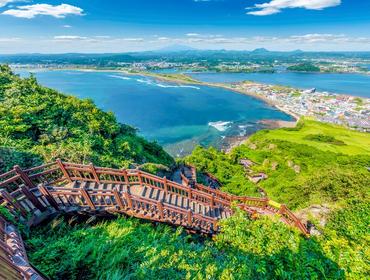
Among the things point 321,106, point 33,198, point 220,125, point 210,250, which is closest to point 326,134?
point 220,125

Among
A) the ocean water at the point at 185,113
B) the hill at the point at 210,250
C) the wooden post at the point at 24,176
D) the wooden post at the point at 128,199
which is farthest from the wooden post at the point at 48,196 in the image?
the ocean water at the point at 185,113

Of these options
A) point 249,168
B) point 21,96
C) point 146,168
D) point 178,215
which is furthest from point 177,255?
point 249,168

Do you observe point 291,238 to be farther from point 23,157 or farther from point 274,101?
point 274,101

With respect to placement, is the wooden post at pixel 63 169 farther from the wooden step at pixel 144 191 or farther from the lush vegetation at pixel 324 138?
the lush vegetation at pixel 324 138

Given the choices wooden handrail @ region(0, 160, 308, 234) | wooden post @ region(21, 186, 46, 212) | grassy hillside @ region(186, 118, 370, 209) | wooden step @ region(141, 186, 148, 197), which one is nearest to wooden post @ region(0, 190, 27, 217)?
wooden post @ region(21, 186, 46, 212)

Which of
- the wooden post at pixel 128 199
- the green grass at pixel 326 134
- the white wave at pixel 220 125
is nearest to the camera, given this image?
the wooden post at pixel 128 199

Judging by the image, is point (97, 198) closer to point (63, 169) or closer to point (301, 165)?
point (63, 169)
